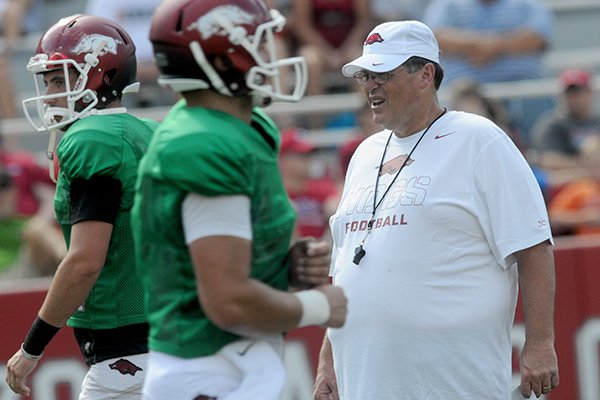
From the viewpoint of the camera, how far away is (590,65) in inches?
383

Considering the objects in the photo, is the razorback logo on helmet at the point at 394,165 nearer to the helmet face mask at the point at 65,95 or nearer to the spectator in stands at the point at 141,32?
the helmet face mask at the point at 65,95

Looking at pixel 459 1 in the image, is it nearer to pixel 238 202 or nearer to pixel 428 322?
pixel 428 322

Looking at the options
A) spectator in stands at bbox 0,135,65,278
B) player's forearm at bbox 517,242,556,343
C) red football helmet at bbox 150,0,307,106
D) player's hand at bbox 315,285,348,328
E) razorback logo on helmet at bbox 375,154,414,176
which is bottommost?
spectator in stands at bbox 0,135,65,278

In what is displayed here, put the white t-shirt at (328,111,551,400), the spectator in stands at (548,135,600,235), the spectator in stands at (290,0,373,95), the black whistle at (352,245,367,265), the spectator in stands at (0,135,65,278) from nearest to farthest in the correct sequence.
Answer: the white t-shirt at (328,111,551,400), the black whistle at (352,245,367,265), the spectator in stands at (0,135,65,278), the spectator in stands at (548,135,600,235), the spectator in stands at (290,0,373,95)

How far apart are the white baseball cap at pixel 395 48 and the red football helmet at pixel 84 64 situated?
0.81 metres

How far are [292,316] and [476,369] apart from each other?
1.24 m

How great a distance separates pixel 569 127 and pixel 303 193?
2024 mm

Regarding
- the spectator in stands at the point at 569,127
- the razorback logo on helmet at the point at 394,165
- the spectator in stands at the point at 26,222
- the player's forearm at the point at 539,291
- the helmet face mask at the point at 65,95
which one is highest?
the helmet face mask at the point at 65,95

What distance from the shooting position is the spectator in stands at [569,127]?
8.23 meters

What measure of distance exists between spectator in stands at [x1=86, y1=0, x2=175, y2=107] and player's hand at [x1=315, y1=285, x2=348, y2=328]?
6059mm

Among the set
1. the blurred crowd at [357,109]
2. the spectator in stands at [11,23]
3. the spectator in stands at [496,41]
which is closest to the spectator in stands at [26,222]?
the blurred crowd at [357,109]

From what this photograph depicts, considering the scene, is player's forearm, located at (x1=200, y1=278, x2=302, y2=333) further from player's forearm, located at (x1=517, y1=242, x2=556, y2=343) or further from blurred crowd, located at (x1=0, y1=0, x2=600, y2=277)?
blurred crowd, located at (x1=0, y1=0, x2=600, y2=277)

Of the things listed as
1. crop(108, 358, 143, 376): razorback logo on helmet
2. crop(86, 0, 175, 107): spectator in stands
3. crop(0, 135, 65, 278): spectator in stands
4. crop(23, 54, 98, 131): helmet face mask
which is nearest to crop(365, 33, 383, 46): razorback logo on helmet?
crop(23, 54, 98, 131): helmet face mask

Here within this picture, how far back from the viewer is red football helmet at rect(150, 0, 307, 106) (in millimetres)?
2986
